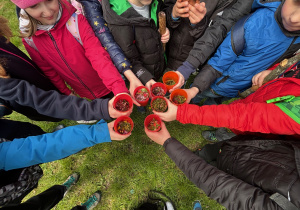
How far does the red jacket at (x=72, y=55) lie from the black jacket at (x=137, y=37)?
0.30 m

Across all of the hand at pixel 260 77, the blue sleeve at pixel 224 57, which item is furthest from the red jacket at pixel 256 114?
the blue sleeve at pixel 224 57

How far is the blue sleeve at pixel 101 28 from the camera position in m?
2.23

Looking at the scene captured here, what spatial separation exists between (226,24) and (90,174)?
3.44 metres

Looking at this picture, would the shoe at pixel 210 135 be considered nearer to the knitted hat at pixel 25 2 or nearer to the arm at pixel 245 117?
the arm at pixel 245 117

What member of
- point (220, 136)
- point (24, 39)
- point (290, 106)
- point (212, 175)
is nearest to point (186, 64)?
point (290, 106)

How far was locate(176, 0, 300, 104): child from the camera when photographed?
5.81 ft

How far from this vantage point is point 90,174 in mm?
3238

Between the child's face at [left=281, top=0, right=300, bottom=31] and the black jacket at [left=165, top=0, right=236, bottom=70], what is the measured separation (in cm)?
87

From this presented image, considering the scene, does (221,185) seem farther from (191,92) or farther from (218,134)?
(218,134)

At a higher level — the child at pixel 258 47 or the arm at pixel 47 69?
the child at pixel 258 47

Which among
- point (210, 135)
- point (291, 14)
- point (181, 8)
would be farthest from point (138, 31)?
point (210, 135)

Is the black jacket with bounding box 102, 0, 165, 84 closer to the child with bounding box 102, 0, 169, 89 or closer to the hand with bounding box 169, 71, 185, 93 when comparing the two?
the child with bounding box 102, 0, 169, 89

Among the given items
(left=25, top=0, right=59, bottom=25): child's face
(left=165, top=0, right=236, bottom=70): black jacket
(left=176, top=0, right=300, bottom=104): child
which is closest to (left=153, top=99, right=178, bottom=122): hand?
(left=176, top=0, right=300, bottom=104): child

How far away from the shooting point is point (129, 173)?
3.20 m
